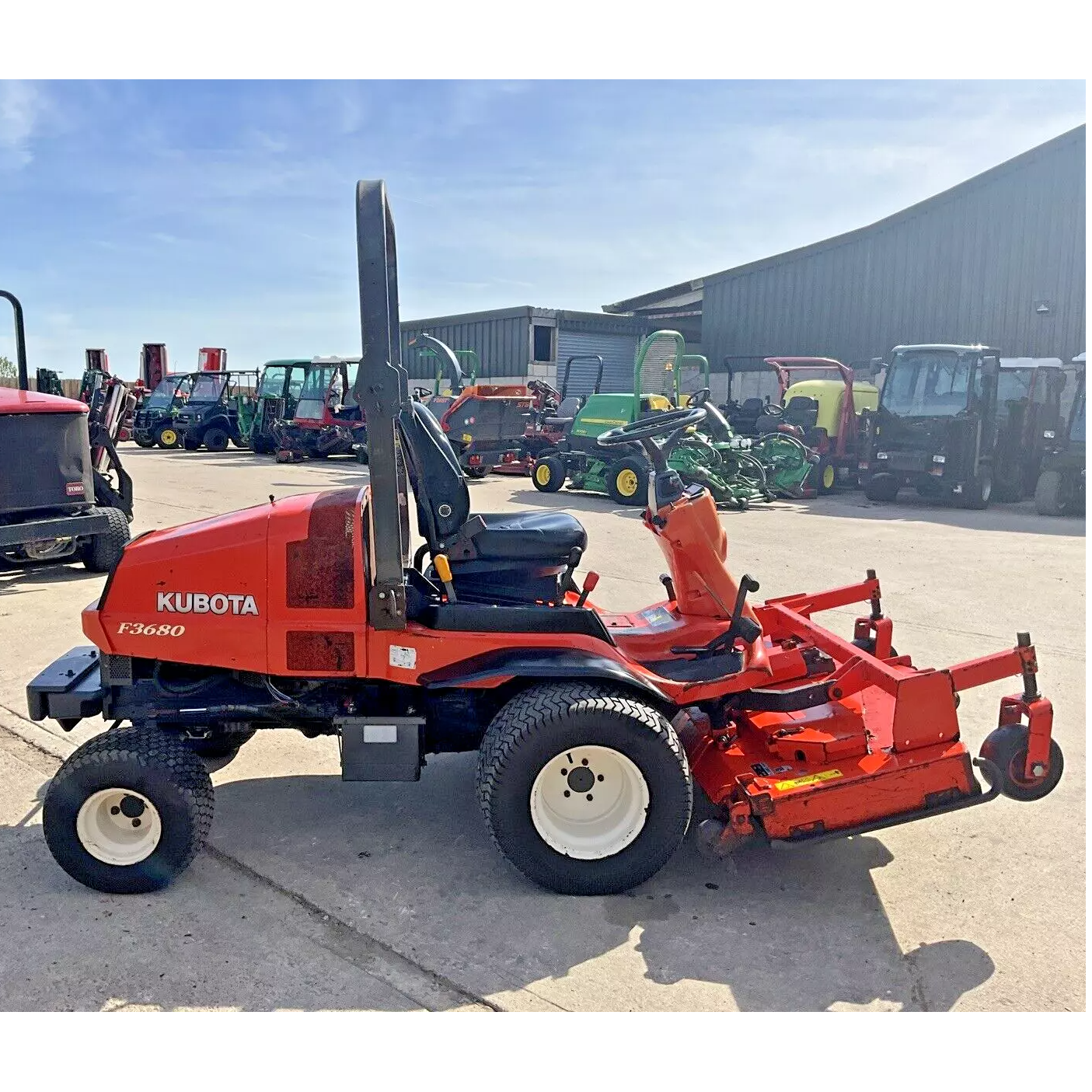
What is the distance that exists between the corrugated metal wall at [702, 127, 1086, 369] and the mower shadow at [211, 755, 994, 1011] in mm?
17107

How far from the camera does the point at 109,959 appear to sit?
103 inches

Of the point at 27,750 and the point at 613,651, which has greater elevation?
the point at 613,651

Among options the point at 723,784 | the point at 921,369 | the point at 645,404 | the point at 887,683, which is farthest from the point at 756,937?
the point at 921,369

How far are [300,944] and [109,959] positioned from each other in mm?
505

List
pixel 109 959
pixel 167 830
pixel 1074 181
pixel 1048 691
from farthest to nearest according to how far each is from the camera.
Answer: pixel 1074 181
pixel 1048 691
pixel 167 830
pixel 109 959

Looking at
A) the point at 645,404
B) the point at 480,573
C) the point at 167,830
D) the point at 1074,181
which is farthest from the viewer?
the point at 1074,181

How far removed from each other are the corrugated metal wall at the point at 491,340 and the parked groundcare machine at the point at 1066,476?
46.5ft

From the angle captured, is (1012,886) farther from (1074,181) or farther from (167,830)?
(1074,181)

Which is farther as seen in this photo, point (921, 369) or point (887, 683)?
point (921, 369)

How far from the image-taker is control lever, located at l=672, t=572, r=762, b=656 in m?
3.35

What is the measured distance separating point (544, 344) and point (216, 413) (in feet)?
27.7

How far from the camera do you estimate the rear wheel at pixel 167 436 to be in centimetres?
2352

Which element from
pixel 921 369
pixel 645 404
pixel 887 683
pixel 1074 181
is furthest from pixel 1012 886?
pixel 1074 181

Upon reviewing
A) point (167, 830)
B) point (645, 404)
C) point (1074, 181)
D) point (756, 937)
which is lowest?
point (756, 937)
